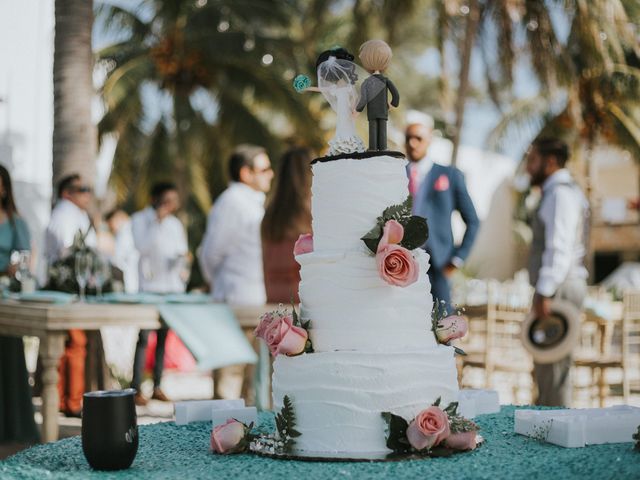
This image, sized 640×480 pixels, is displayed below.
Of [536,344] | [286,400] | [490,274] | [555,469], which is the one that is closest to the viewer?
[555,469]

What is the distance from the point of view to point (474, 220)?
580 centimetres

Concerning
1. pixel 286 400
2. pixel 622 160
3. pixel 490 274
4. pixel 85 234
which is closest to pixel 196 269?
pixel 490 274

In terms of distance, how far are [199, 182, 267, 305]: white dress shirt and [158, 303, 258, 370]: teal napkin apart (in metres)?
0.81

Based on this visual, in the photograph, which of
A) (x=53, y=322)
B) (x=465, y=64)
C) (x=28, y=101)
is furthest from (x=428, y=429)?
(x=465, y=64)

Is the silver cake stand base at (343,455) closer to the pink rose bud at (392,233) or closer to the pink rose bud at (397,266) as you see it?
the pink rose bud at (397,266)

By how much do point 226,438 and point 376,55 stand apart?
3.99ft

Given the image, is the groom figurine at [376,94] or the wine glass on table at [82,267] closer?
the groom figurine at [376,94]

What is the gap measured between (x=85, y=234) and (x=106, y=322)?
28.2 inches

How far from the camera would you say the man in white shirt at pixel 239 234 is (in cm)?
621

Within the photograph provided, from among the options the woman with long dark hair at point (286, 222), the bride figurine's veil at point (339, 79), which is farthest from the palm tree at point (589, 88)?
the bride figurine's veil at point (339, 79)

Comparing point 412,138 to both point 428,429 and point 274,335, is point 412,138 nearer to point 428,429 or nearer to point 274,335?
point 274,335

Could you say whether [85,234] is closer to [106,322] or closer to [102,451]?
[106,322]

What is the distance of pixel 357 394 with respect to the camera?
8.55 feet

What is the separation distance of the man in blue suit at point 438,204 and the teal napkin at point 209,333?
3.87ft
